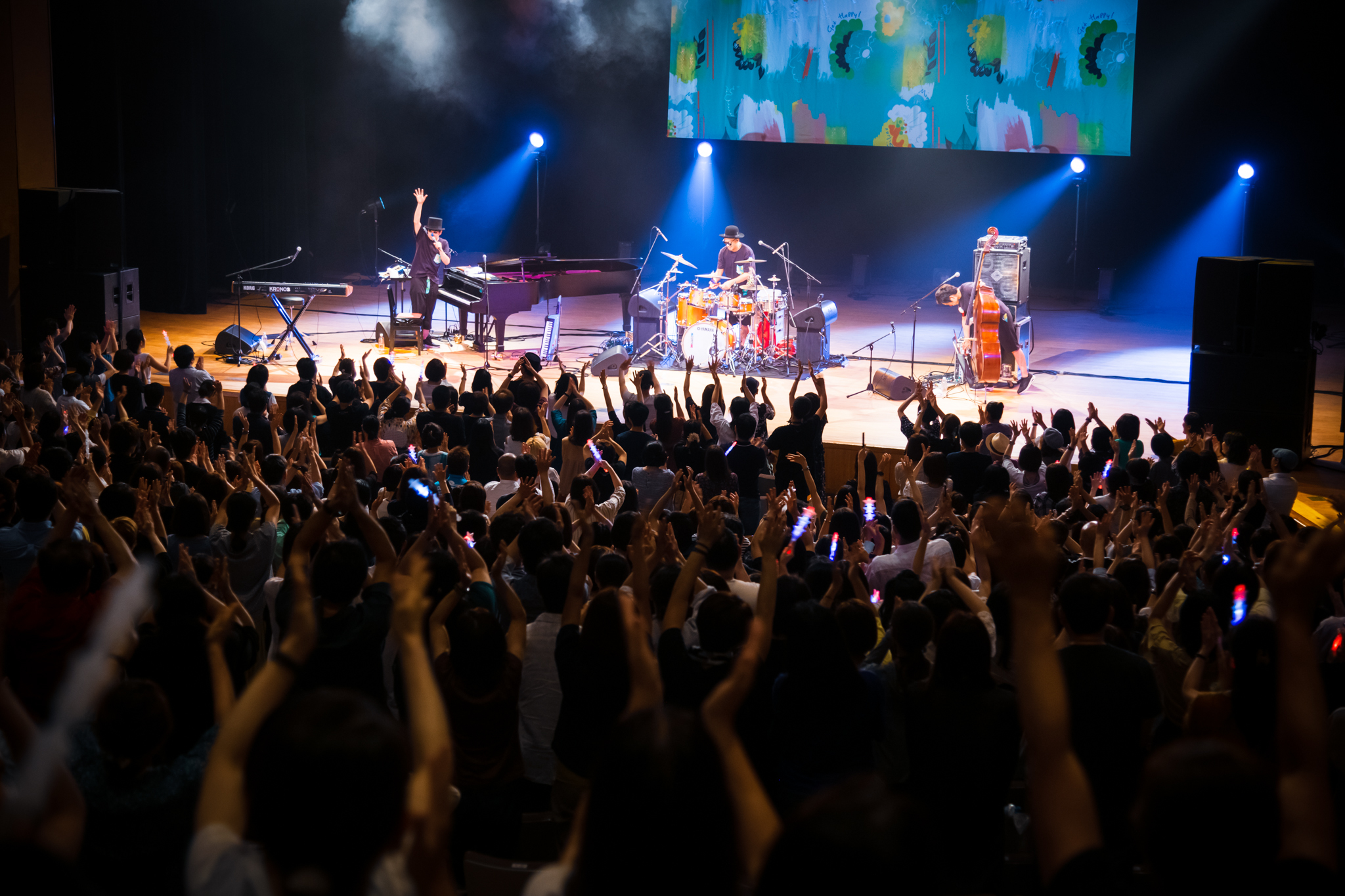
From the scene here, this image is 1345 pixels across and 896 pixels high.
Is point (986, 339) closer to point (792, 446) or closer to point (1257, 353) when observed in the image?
point (1257, 353)

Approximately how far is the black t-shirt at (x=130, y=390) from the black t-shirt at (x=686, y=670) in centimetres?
525

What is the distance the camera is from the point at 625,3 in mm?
16672

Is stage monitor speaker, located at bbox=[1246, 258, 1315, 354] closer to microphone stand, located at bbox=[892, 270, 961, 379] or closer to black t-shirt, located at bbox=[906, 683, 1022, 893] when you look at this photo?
microphone stand, located at bbox=[892, 270, 961, 379]

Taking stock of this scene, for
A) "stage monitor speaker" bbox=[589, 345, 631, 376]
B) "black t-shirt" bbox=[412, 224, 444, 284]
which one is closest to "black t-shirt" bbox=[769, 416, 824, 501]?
"stage monitor speaker" bbox=[589, 345, 631, 376]

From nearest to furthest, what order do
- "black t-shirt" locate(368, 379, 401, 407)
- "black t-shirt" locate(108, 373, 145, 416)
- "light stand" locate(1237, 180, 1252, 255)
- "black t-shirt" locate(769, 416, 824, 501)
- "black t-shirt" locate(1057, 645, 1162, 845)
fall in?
"black t-shirt" locate(1057, 645, 1162, 845), "black t-shirt" locate(769, 416, 824, 501), "black t-shirt" locate(108, 373, 145, 416), "black t-shirt" locate(368, 379, 401, 407), "light stand" locate(1237, 180, 1252, 255)

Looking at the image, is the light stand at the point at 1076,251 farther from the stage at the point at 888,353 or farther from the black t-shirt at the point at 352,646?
the black t-shirt at the point at 352,646

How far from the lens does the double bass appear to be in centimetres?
1068

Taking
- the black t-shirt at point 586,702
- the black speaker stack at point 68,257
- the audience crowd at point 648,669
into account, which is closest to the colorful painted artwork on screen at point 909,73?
the black speaker stack at point 68,257

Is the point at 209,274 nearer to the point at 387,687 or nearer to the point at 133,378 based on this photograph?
the point at 133,378

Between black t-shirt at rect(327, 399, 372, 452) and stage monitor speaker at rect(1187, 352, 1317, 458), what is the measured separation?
19.2 ft

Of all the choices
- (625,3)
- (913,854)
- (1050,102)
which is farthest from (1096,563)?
(625,3)

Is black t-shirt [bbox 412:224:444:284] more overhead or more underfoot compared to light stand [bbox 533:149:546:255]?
more underfoot

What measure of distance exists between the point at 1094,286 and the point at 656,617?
16.3m

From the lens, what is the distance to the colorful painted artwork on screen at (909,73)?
13.8 meters
